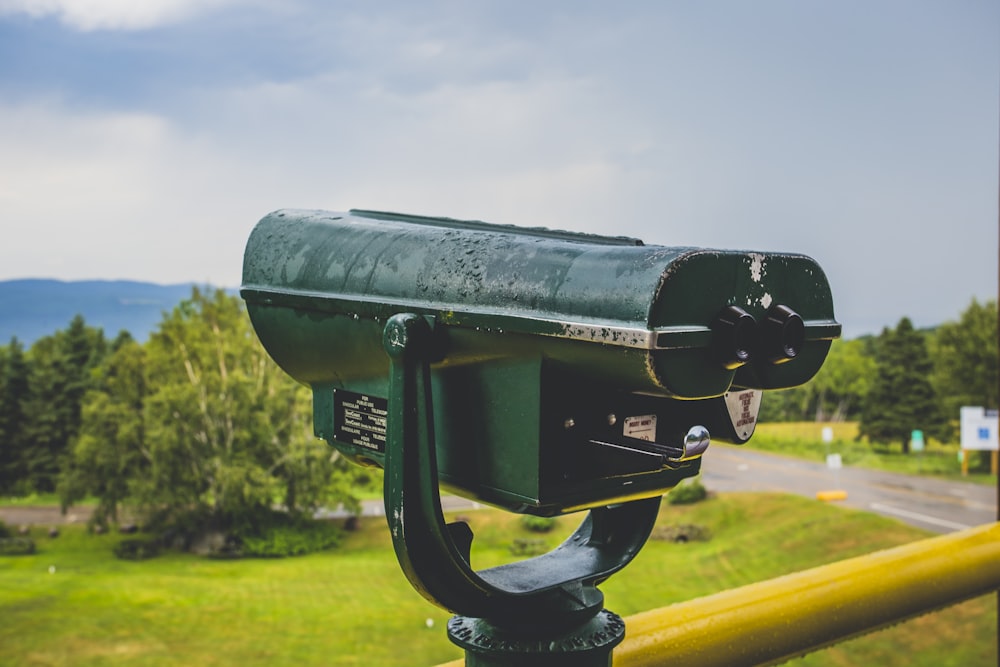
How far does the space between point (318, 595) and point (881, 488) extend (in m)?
11.4

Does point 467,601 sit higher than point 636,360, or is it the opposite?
point 636,360

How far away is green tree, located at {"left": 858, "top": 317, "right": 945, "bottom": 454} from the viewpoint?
62.4 feet

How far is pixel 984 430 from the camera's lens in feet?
59.3

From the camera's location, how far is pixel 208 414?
59.9ft

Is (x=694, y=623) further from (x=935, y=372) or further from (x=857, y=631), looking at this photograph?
(x=935, y=372)

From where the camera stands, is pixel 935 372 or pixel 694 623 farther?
pixel 935 372

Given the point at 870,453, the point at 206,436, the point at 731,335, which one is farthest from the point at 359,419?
the point at 870,453

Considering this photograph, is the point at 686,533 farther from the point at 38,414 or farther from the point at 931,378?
the point at 38,414

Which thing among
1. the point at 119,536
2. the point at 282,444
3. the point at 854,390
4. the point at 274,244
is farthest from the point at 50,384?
the point at 274,244

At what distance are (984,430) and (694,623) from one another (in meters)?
19.4

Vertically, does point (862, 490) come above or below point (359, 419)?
below

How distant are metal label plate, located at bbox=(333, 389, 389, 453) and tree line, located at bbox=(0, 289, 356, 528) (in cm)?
1661

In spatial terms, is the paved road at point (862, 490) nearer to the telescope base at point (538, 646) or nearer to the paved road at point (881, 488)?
the paved road at point (881, 488)

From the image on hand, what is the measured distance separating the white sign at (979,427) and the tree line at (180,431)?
1178 cm
